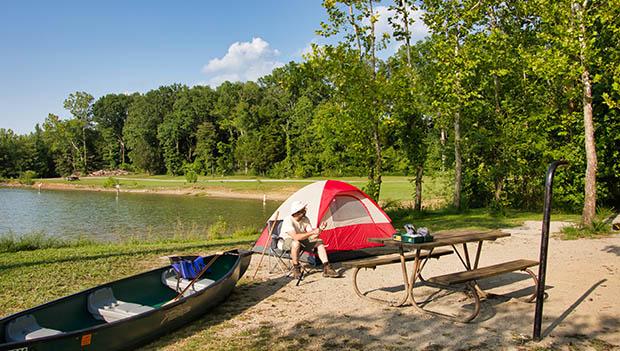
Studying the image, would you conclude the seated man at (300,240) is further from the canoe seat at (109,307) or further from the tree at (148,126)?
the tree at (148,126)

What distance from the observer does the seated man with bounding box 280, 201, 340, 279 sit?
325 inches

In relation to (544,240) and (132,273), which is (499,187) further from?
(544,240)

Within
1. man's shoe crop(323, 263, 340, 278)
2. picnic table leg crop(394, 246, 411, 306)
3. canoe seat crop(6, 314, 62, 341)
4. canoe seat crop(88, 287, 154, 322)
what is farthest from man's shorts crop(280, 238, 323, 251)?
canoe seat crop(6, 314, 62, 341)

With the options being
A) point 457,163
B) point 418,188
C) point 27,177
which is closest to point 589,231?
point 457,163

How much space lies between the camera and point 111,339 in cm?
480

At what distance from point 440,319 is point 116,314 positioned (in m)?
3.85

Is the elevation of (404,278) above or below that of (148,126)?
below

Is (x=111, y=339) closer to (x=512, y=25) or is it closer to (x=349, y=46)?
(x=349, y=46)

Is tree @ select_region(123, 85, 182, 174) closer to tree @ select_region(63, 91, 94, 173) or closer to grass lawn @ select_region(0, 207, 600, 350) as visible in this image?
tree @ select_region(63, 91, 94, 173)

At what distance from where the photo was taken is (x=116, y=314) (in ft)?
18.5

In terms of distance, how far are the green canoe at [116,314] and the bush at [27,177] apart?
209 ft

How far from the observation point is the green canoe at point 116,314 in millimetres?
4539

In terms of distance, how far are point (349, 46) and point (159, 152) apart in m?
63.2

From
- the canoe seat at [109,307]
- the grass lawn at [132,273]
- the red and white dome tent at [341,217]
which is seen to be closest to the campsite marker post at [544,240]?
the grass lawn at [132,273]
